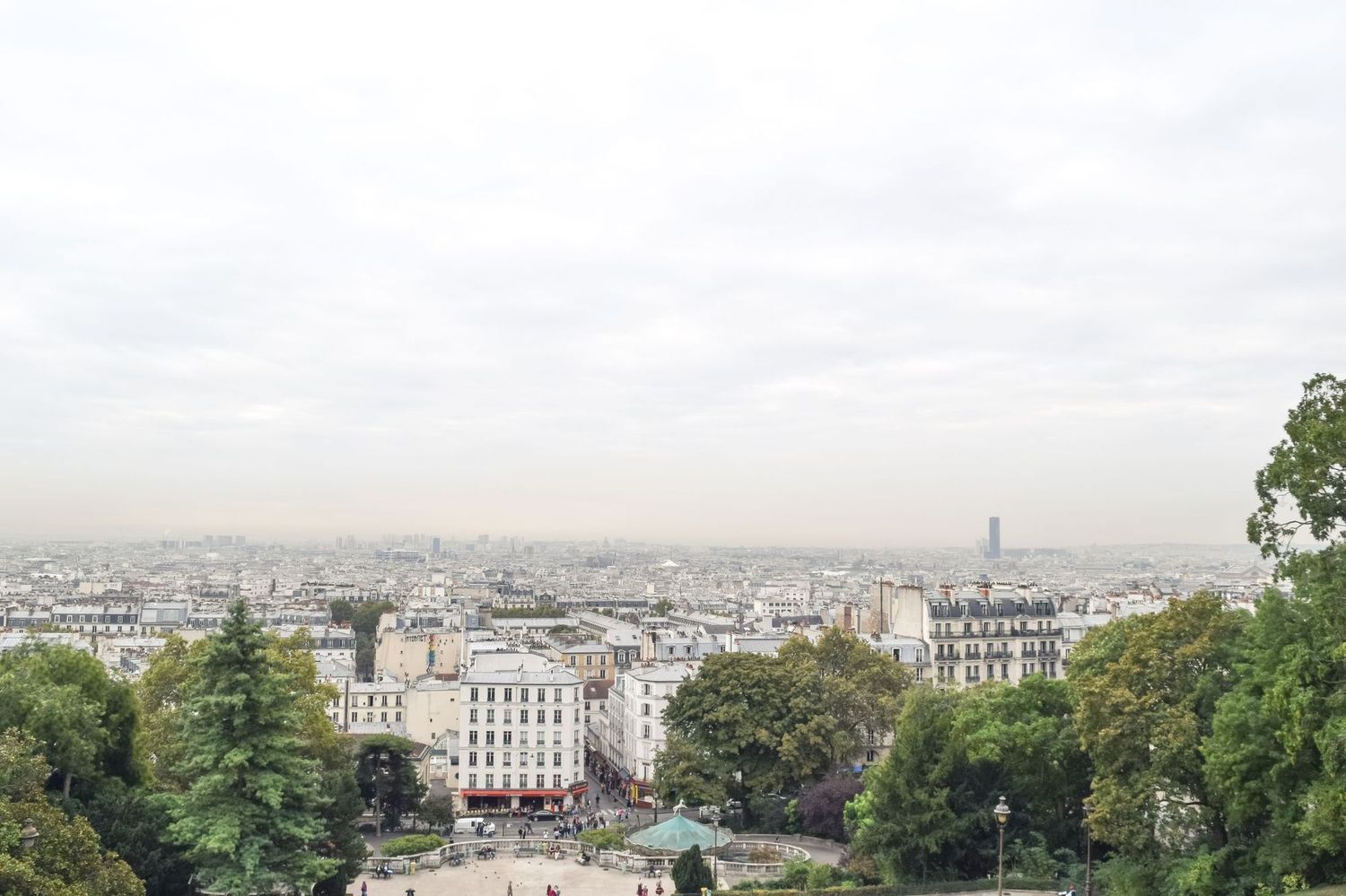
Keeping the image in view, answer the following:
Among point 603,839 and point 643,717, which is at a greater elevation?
point 643,717

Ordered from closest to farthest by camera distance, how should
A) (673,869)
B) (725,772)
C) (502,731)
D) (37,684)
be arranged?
(37,684), (673,869), (725,772), (502,731)

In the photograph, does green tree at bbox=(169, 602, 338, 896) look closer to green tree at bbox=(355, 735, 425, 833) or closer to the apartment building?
green tree at bbox=(355, 735, 425, 833)

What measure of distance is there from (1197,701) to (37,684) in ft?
97.3

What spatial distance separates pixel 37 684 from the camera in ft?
103

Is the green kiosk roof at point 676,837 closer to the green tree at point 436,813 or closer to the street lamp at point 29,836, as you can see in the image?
the green tree at point 436,813

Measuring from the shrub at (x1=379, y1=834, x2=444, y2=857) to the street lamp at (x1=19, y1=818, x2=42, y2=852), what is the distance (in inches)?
793

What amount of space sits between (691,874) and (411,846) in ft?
39.6

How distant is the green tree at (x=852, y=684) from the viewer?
171 ft

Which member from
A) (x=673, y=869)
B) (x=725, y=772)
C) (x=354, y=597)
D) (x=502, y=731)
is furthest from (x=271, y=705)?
(x=354, y=597)

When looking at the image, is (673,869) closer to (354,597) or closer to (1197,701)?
(1197,701)

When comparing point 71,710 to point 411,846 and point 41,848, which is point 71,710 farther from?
point 411,846

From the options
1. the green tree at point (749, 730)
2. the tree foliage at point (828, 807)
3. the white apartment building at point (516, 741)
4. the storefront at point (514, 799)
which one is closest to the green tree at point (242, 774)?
the tree foliage at point (828, 807)

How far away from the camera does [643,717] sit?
63312 mm

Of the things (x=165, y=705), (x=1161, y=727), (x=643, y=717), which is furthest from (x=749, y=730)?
(x=1161, y=727)
